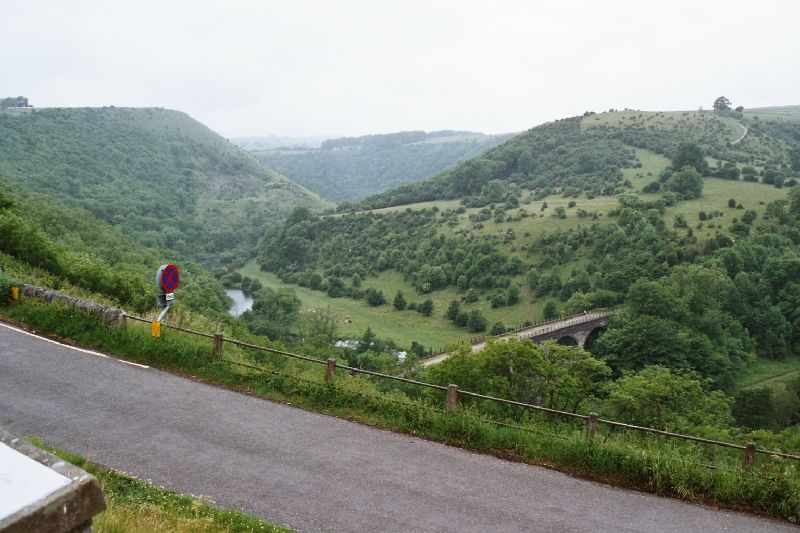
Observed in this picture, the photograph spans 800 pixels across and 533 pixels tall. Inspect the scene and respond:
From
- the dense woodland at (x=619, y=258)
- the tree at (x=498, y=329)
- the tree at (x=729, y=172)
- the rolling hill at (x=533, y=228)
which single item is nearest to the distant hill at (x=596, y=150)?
the rolling hill at (x=533, y=228)

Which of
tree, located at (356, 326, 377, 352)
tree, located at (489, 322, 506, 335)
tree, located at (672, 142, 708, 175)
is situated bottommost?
tree, located at (489, 322, 506, 335)

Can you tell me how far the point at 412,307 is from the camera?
8981cm

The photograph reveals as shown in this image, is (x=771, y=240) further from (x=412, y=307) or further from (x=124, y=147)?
(x=124, y=147)

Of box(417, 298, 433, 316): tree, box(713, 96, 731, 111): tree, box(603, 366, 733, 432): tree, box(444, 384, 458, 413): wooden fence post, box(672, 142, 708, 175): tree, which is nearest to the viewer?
box(444, 384, 458, 413): wooden fence post

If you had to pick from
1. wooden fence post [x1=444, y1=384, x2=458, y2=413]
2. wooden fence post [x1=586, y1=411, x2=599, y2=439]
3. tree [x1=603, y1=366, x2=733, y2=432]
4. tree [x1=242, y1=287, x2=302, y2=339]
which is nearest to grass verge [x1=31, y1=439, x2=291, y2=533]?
wooden fence post [x1=444, y1=384, x2=458, y2=413]

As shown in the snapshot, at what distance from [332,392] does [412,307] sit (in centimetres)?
7806

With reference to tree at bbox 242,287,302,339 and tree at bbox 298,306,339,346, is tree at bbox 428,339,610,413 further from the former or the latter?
tree at bbox 242,287,302,339

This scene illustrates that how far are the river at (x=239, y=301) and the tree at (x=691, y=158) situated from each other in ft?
310

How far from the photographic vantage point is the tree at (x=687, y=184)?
4065 inches

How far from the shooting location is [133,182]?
520 ft

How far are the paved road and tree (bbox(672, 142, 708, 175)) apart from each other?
125 metres

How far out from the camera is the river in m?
95.0

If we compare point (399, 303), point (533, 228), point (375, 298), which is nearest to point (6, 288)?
point (399, 303)

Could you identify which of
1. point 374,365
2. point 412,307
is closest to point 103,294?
point 374,365
